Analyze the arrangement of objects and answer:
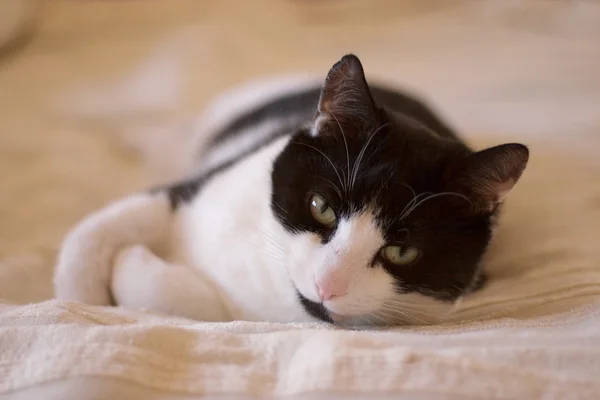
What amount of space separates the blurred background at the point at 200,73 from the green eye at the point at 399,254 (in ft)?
1.90

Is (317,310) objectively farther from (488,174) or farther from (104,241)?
(104,241)

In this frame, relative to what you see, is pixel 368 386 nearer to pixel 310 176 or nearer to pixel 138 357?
pixel 138 357

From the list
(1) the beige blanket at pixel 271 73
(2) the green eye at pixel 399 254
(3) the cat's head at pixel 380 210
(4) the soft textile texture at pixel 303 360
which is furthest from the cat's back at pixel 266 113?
(4) the soft textile texture at pixel 303 360

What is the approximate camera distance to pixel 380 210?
925 mm

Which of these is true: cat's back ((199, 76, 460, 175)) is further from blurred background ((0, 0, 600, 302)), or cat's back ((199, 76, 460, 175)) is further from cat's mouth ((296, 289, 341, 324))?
cat's mouth ((296, 289, 341, 324))

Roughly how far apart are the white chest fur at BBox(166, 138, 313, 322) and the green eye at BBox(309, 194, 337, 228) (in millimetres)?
69

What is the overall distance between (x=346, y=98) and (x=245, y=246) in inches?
14.5

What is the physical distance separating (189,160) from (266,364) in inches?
51.1

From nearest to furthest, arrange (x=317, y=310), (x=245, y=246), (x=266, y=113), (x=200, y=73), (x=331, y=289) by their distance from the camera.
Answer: (x=331, y=289) < (x=317, y=310) < (x=245, y=246) < (x=266, y=113) < (x=200, y=73)

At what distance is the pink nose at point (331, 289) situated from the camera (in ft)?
2.88

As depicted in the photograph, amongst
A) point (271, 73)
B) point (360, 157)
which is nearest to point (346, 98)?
point (360, 157)

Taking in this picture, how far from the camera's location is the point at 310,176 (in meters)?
1.02

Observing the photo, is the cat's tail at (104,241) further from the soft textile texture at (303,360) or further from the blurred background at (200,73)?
the soft textile texture at (303,360)

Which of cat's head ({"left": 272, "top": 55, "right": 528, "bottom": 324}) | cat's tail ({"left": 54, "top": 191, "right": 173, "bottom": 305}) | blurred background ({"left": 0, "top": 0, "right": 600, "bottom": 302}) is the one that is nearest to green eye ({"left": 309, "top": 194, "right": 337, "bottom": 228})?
cat's head ({"left": 272, "top": 55, "right": 528, "bottom": 324})
